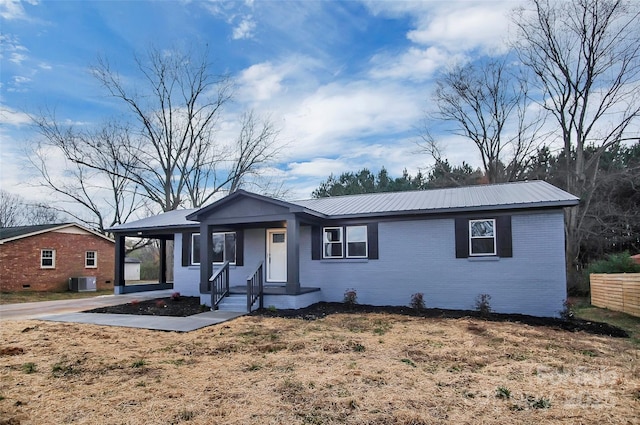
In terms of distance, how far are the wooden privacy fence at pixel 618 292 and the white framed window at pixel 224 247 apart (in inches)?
480

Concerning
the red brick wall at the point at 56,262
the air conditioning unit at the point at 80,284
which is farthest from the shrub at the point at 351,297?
the red brick wall at the point at 56,262

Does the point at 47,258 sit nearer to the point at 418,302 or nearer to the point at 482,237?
the point at 418,302

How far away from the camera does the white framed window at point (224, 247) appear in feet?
46.9

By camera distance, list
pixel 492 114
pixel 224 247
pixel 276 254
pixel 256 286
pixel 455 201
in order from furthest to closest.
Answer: pixel 492 114, pixel 224 247, pixel 276 254, pixel 455 201, pixel 256 286

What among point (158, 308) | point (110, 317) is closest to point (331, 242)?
point (158, 308)

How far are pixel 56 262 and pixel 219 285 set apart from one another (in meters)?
14.1

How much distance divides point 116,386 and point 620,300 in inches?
523

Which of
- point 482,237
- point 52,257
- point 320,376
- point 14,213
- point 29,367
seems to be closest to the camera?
point 320,376

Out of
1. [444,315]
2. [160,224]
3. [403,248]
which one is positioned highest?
[160,224]

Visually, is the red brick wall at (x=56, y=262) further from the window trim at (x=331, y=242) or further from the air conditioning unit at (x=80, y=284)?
the window trim at (x=331, y=242)

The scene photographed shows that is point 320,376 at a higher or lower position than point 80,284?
higher

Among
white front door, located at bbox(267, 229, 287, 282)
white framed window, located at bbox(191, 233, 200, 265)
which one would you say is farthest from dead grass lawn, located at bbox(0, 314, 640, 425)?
white framed window, located at bbox(191, 233, 200, 265)

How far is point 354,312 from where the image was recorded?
1100 centimetres

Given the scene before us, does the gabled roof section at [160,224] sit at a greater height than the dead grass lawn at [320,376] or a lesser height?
greater
